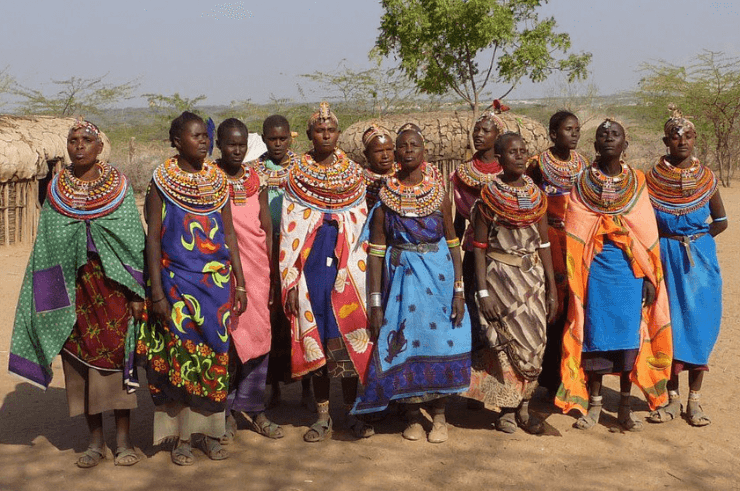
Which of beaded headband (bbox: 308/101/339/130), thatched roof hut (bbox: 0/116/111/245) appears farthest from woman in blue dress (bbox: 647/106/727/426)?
thatched roof hut (bbox: 0/116/111/245)

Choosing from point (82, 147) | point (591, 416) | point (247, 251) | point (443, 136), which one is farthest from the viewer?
point (443, 136)

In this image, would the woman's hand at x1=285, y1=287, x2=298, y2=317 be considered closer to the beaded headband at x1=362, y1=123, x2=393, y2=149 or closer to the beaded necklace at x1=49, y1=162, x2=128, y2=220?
the beaded headband at x1=362, y1=123, x2=393, y2=149

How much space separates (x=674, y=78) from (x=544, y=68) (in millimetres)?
6354

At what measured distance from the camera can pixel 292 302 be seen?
14.1 ft

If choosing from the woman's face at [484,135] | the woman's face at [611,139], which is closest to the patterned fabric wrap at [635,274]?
the woman's face at [611,139]

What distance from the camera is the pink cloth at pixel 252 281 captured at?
4.31 metres

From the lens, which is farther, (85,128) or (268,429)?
(268,429)

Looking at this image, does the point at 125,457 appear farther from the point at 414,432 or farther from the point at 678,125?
the point at 678,125

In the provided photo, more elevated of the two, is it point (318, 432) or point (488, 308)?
point (488, 308)

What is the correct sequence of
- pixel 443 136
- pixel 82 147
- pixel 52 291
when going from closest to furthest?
pixel 82 147 < pixel 52 291 < pixel 443 136

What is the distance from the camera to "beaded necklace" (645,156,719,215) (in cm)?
453

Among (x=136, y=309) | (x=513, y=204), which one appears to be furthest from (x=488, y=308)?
(x=136, y=309)

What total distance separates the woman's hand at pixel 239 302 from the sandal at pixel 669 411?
253 cm

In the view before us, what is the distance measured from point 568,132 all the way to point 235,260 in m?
2.10
